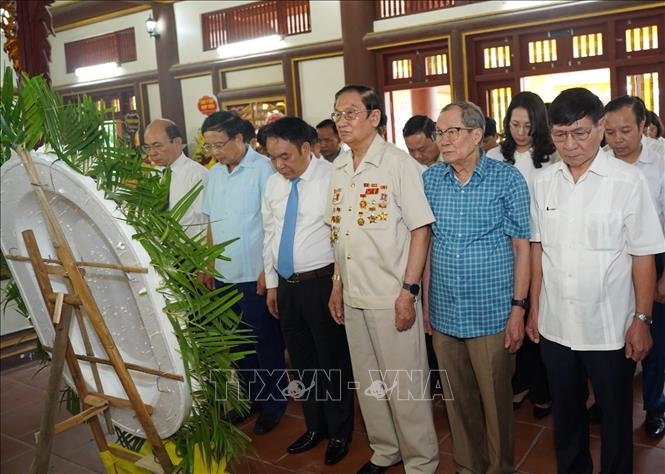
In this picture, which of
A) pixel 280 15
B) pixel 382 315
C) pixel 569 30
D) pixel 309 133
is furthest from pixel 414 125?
pixel 280 15

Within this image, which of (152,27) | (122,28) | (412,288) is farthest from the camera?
(122,28)

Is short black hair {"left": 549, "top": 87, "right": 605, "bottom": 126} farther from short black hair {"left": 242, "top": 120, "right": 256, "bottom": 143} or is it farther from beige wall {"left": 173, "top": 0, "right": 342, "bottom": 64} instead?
beige wall {"left": 173, "top": 0, "right": 342, "bottom": 64}

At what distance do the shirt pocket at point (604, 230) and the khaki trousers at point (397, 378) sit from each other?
70cm

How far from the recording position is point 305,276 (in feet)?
8.51

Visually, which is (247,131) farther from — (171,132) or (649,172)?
(649,172)

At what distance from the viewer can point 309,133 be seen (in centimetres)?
263

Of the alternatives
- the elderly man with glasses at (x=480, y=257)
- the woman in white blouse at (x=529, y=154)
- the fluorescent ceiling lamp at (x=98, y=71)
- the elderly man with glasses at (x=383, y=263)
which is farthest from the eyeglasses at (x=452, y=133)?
the fluorescent ceiling lamp at (x=98, y=71)

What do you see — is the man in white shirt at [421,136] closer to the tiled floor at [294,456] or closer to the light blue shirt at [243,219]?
the light blue shirt at [243,219]

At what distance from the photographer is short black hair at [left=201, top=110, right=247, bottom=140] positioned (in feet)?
9.52

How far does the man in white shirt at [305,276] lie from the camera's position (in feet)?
8.50

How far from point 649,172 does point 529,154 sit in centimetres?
50

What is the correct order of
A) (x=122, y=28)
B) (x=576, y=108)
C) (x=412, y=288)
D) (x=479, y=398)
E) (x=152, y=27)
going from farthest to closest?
(x=122, y=28), (x=152, y=27), (x=479, y=398), (x=412, y=288), (x=576, y=108)

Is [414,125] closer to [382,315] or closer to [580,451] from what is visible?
[382,315]

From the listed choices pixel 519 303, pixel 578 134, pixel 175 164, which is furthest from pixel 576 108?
pixel 175 164
